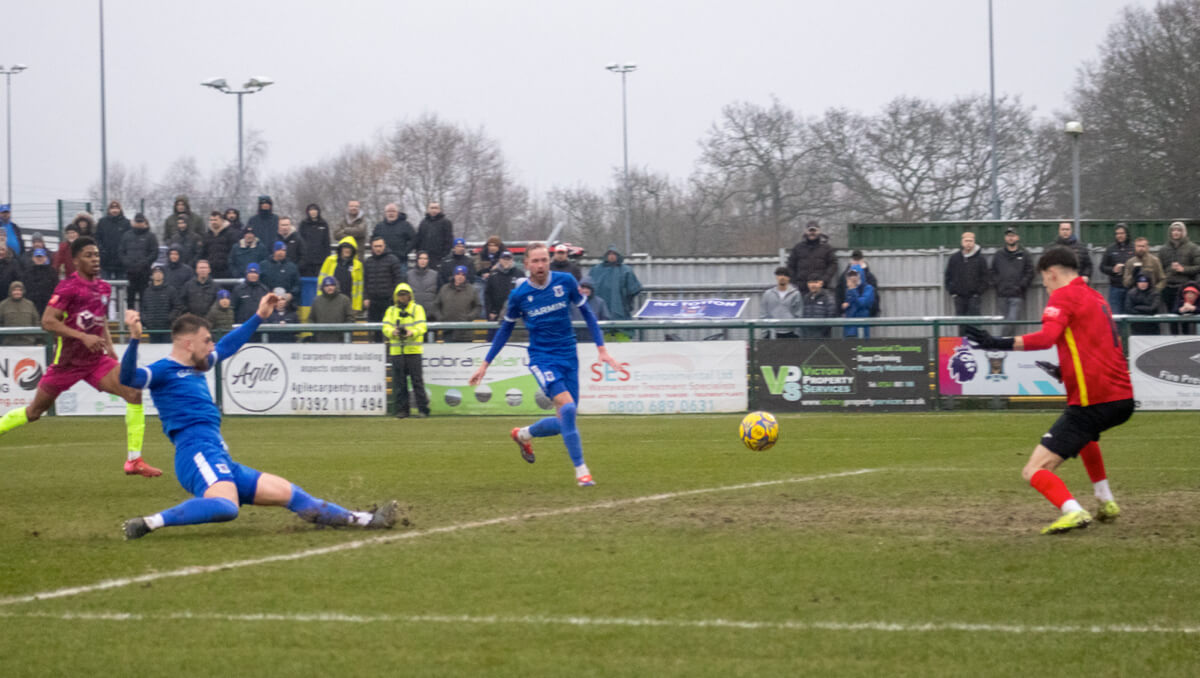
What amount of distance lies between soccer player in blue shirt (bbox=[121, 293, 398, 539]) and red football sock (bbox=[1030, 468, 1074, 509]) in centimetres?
411

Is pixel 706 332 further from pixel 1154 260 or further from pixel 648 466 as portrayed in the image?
pixel 648 466

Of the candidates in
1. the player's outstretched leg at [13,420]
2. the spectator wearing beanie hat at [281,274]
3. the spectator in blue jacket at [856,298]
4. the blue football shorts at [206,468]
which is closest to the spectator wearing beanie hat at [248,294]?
the spectator wearing beanie hat at [281,274]

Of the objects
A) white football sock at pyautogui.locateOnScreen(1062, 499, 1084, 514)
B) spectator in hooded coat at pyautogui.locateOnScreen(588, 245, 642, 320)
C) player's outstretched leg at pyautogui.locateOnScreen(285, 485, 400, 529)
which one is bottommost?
player's outstretched leg at pyautogui.locateOnScreen(285, 485, 400, 529)

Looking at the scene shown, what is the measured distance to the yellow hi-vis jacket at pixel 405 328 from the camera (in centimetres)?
2005

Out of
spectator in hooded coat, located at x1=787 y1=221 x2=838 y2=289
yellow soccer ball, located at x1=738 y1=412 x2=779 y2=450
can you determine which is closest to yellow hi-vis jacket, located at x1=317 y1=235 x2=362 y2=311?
spectator in hooded coat, located at x1=787 y1=221 x2=838 y2=289

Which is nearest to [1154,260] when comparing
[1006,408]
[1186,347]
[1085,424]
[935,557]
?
[1186,347]

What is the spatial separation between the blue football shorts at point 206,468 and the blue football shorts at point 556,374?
331 centimetres

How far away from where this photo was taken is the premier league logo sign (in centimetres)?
1952

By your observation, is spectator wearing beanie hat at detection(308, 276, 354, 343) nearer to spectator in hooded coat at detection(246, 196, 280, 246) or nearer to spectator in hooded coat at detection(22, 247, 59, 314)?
spectator in hooded coat at detection(246, 196, 280, 246)

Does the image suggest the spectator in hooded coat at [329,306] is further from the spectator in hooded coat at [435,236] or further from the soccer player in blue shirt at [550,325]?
the soccer player in blue shirt at [550,325]

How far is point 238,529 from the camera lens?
336 inches

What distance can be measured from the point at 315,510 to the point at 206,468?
732mm

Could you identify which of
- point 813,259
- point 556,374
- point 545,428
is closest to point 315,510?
point 556,374

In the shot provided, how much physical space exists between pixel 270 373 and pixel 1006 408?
11.6 m
